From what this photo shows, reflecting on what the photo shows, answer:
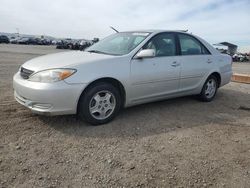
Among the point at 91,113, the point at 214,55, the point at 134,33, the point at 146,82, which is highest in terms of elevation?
the point at 134,33

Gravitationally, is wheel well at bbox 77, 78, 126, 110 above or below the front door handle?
below

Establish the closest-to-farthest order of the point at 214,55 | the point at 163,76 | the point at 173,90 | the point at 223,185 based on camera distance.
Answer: the point at 223,185
the point at 163,76
the point at 173,90
the point at 214,55

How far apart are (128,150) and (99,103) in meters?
1.03

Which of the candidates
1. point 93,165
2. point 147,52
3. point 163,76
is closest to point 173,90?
point 163,76

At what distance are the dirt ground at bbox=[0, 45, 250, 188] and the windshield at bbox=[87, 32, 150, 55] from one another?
3.72 ft

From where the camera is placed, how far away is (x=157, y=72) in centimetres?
471

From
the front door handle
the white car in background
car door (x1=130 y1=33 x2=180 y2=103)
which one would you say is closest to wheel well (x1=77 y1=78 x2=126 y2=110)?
the white car in background

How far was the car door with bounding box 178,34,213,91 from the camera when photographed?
5.28 m

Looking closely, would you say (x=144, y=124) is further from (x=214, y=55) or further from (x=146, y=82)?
(x=214, y=55)

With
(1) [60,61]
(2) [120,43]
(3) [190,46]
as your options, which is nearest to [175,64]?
(3) [190,46]

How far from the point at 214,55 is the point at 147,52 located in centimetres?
232

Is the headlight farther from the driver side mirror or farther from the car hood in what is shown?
the driver side mirror

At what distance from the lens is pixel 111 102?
4297 mm

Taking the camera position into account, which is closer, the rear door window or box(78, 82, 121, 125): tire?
box(78, 82, 121, 125): tire
